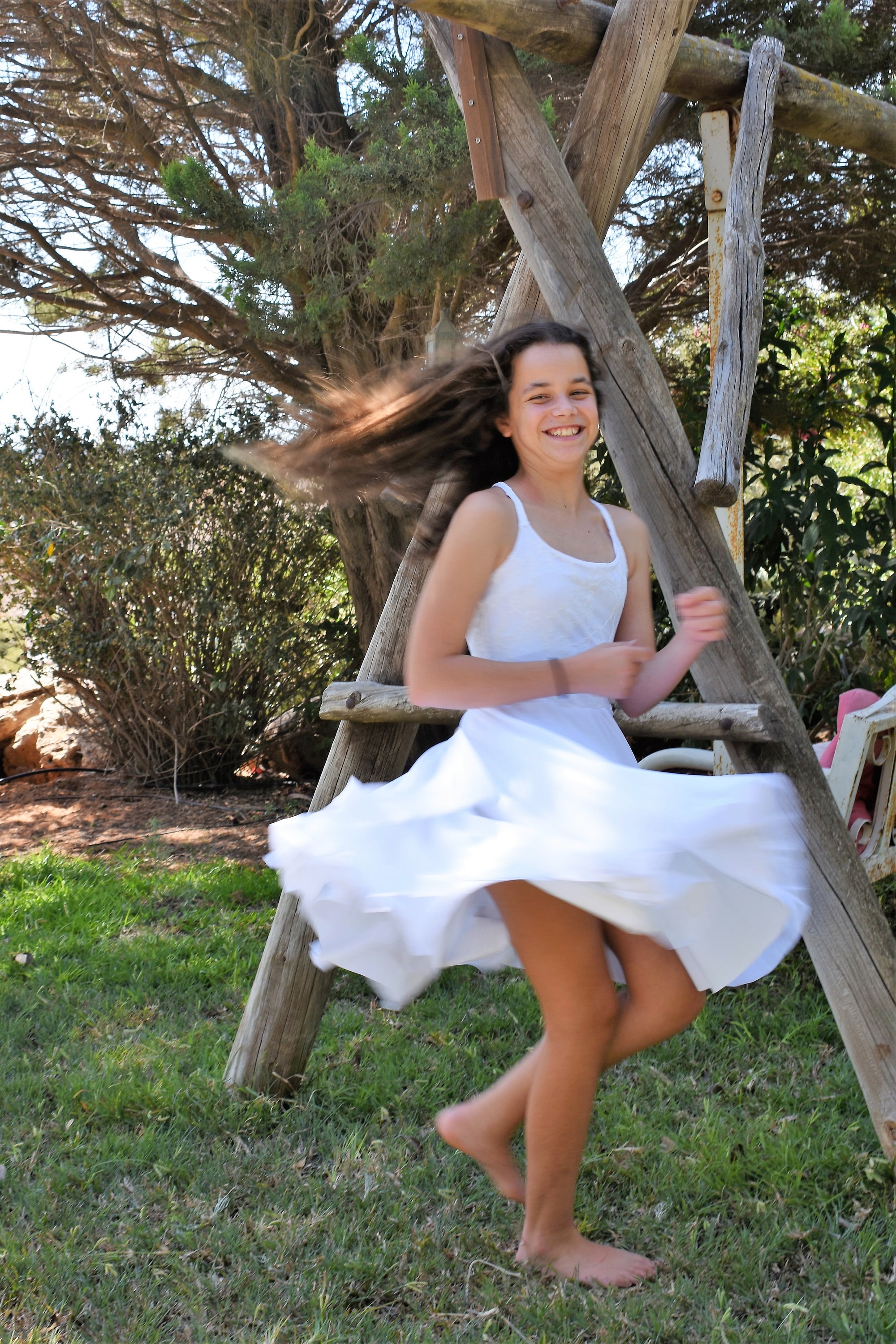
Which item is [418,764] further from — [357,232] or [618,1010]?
[357,232]

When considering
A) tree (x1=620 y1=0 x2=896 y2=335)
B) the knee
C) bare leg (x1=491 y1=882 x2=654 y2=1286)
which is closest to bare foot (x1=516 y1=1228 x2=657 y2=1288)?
bare leg (x1=491 y1=882 x2=654 y2=1286)

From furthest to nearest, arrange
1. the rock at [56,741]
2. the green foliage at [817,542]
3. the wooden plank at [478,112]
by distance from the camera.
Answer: the rock at [56,741] < the green foliage at [817,542] < the wooden plank at [478,112]

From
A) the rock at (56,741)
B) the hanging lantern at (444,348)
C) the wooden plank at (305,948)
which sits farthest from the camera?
the rock at (56,741)

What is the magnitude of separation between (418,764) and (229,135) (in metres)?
4.50

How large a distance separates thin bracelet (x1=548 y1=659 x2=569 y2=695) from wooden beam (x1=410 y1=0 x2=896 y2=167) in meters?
1.55

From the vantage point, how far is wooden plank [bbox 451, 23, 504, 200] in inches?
109

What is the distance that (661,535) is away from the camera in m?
2.70

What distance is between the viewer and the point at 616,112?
2.83m

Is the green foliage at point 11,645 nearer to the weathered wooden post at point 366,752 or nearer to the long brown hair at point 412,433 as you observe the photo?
the weathered wooden post at point 366,752

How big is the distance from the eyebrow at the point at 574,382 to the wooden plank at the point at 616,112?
0.53 metres

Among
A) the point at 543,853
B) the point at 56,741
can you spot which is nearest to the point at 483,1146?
the point at 543,853

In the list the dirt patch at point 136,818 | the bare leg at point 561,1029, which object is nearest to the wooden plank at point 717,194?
the bare leg at point 561,1029

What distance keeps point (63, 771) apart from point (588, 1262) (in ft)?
17.2

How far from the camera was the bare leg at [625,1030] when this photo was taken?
2070 mm
